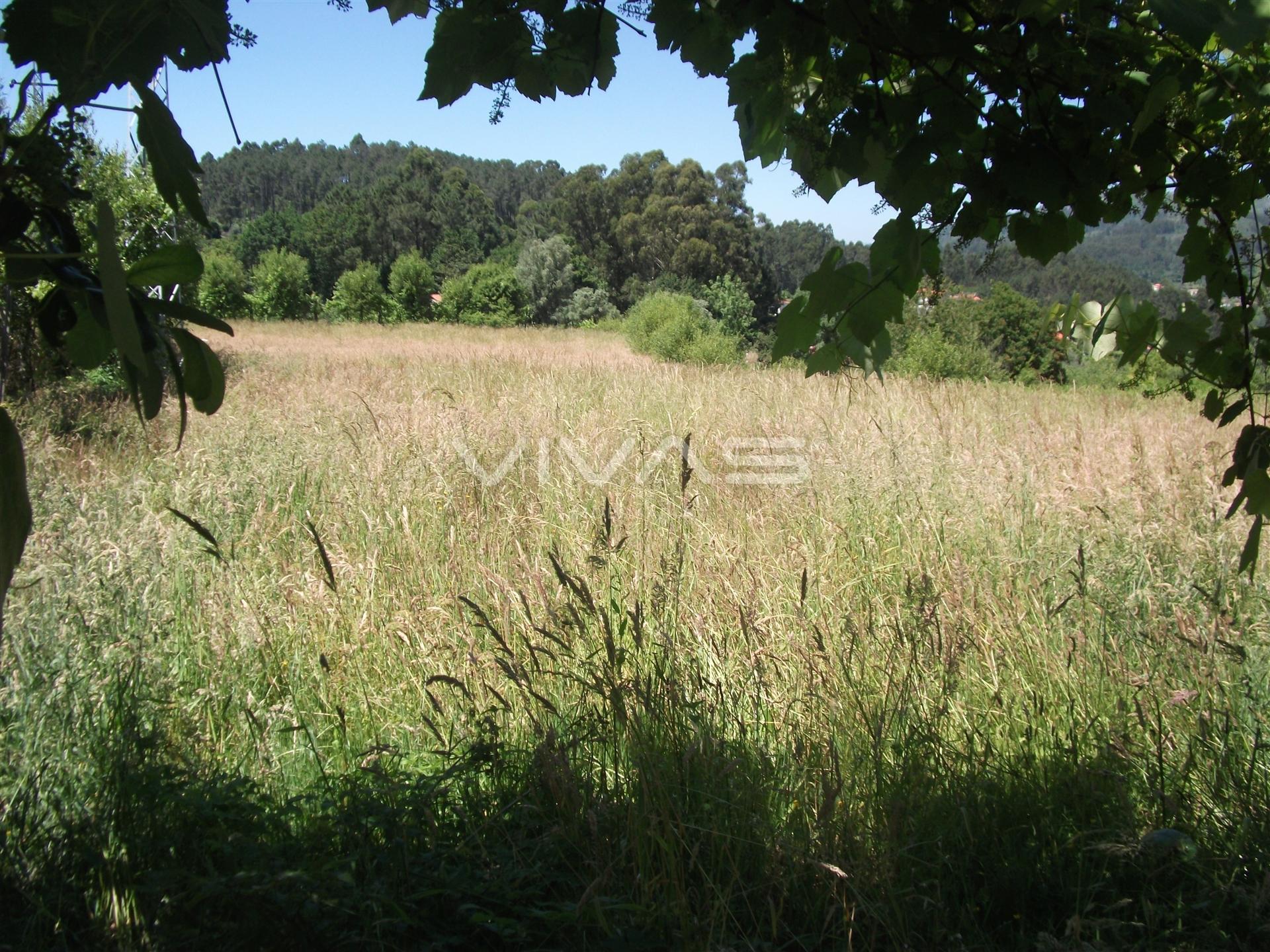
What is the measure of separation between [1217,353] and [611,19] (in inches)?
58.2

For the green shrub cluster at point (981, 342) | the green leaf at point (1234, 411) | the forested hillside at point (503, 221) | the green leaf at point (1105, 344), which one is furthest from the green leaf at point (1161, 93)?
the forested hillside at point (503, 221)

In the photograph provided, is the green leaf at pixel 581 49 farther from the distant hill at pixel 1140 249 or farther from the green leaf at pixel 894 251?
the distant hill at pixel 1140 249

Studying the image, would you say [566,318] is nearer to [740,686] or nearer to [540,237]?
[540,237]

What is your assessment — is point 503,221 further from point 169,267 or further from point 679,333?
point 169,267

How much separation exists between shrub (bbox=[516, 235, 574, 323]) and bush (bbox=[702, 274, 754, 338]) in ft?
75.7

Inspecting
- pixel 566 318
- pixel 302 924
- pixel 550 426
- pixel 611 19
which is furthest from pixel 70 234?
pixel 566 318

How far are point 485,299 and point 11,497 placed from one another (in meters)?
45.0

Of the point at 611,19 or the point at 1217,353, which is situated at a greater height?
the point at 611,19

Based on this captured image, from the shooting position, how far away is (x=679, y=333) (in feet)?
55.6

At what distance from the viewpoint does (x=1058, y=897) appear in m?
1.98

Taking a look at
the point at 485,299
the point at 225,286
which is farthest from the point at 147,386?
the point at 485,299

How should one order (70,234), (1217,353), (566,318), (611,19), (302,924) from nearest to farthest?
(70,234)
(611,19)
(302,924)
(1217,353)
(566,318)

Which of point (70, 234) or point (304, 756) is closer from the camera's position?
point (70, 234)

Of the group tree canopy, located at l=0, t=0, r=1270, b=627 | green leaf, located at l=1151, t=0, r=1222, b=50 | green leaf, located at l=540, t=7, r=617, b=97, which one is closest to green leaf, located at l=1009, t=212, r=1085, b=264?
tree canopy, located at l=0, t=0, r=1270, b=627
